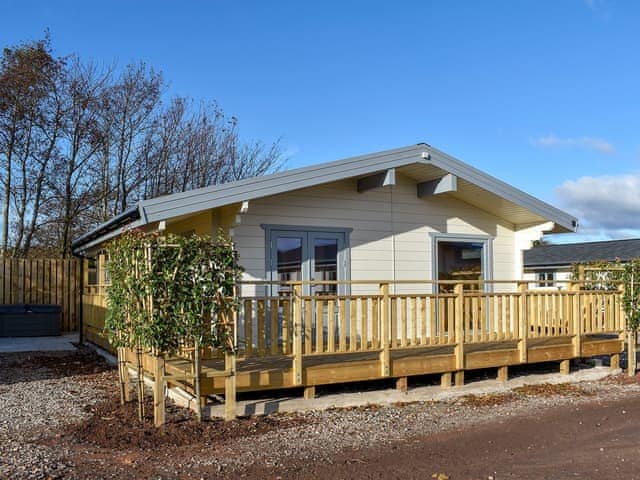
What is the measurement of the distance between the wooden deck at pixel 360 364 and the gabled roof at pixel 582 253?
1628cm

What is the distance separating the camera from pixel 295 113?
74.3 ft

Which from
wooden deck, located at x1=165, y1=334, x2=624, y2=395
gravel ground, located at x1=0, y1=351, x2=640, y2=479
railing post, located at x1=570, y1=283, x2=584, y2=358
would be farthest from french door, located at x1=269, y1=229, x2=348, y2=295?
railing post, located at x1=570, y1=283, x2=584, y2=358

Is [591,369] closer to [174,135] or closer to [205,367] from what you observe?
[205,367]

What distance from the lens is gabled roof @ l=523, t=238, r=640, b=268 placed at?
2531 cm

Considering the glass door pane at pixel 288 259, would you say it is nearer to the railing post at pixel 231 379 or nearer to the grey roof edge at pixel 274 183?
the grey roof edge at pixel 274 183

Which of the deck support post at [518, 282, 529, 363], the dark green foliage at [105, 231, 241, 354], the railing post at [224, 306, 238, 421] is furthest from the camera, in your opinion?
the deck support post at [518, 282, 529, 363]

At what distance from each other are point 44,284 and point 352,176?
10586 mm

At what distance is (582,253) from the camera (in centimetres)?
2711

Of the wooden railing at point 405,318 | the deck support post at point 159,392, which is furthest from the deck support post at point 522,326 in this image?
the deck support post at point 159,392

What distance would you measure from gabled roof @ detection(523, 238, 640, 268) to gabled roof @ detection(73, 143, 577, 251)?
15.4 metres

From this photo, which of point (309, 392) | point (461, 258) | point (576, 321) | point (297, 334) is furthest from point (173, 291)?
point (461, 258)

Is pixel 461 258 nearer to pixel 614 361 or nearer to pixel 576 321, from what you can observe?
pixel 576 321

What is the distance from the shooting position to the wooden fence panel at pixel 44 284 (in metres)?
15.6

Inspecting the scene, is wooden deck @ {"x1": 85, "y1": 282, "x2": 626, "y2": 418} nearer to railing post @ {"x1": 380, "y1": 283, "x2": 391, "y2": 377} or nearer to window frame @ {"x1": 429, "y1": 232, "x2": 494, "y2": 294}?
railing post @ {"x1": 380, "y1": 283, "x2": 391, "y2": 377}
